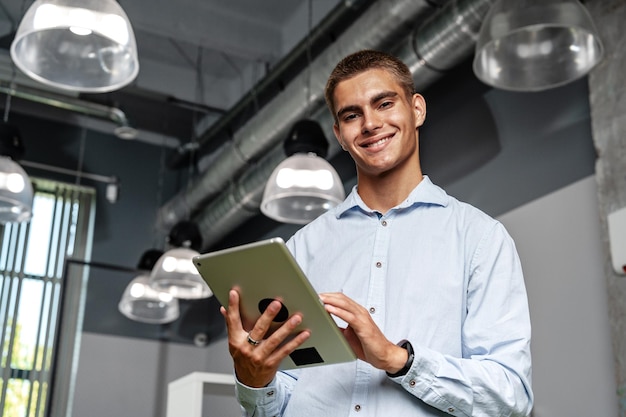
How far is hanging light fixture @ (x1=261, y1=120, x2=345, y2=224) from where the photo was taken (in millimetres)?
3945

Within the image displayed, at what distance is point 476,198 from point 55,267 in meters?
4.05

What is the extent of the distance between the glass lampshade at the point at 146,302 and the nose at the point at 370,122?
14.8 ft

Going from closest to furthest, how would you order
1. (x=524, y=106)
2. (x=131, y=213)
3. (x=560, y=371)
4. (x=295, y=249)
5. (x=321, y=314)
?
(x=321, y=314), (x=295, y=249), (x=560, y=371), (x=524, y=106), (x=131, y=213)

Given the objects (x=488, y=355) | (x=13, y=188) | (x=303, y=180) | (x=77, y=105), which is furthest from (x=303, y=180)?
(x=77, y=105)

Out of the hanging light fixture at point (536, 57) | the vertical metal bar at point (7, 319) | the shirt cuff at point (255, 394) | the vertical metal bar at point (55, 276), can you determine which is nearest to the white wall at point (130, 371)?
the vertical metal bar at point (55, 276)

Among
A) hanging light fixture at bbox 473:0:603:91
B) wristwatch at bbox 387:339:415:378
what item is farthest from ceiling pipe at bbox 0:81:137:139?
wristwatch at bbox 387:339:415:378

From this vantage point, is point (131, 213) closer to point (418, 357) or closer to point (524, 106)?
point (524, 106)

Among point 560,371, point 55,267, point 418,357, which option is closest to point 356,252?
point 418,357

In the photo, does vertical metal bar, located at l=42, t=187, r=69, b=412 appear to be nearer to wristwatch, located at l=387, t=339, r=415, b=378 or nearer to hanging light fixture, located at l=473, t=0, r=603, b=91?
hanging light fixture, located at l=473, t=0, r=603, b=91

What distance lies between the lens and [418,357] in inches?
49.4

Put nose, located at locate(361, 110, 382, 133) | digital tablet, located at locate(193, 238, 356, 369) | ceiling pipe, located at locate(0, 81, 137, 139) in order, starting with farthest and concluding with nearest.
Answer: ceiling pipe, located at locate(0, 81, 137, 139), nose, located at locate(361, 110, 382, 133), digital tablet, located at locate(193, 238, 356, 369)

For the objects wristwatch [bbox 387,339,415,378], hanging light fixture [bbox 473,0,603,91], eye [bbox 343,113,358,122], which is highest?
hanging light fixture [bbox 473,0,603,91]

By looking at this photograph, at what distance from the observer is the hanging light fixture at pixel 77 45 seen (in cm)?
289

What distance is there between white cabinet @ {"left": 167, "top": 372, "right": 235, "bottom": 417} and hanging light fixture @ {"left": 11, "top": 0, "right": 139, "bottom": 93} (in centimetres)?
133
